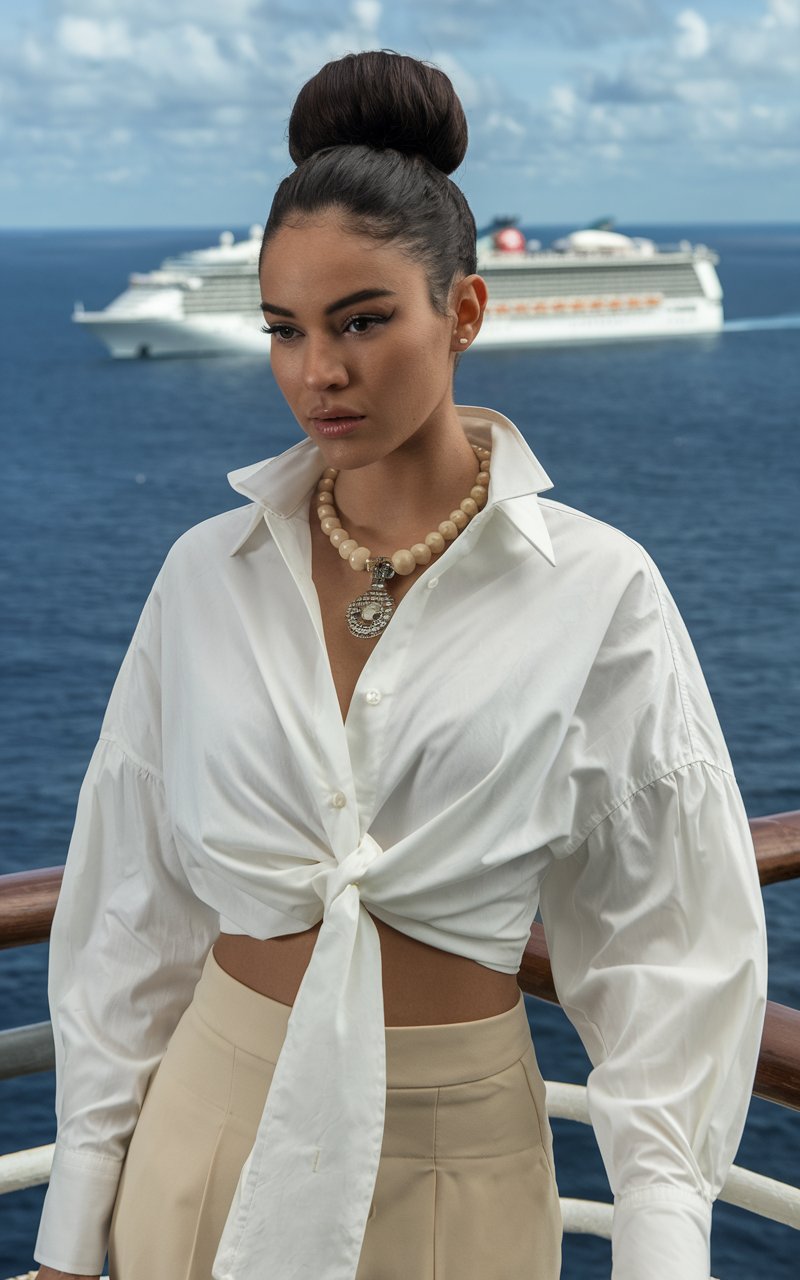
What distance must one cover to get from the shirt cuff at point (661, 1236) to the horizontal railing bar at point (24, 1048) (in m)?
0.66

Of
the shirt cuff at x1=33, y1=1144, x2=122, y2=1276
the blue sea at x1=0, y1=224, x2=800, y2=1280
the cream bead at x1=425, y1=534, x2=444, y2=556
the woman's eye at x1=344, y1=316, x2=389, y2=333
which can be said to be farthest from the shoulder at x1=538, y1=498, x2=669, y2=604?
the blue sea at x1=0, y1=224, x2=800, y2=1280

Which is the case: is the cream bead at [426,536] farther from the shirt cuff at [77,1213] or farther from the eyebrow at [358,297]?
the shirt cuff at [77,1213]

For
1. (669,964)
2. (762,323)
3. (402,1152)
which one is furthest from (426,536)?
(762,323)

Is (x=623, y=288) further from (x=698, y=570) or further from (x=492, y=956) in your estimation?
(x=492, y=956)

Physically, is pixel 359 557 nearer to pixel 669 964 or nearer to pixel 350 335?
pixel 350 335

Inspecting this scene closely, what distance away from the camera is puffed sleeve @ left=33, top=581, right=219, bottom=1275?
1442 millimetres

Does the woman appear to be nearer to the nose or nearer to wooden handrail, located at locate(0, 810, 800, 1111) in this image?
the nose

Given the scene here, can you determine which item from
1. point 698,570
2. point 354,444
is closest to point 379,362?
point 354,444

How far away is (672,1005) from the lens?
130cm

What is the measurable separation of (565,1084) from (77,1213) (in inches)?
21.1

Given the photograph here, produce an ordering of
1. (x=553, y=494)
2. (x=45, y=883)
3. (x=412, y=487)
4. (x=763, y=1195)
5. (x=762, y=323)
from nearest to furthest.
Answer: (x=412, y=487), (x=763, y=1195), (x=45, y=883), (x=553, y=494), (x=762, y=323)

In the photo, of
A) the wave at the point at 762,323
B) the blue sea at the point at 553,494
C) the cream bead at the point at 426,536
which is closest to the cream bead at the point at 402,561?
the cream bead at the point at 426,536

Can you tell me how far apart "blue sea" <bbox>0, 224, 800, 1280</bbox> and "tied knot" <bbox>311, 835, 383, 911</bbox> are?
8486 millimetres

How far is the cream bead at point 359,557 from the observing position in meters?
1.43
